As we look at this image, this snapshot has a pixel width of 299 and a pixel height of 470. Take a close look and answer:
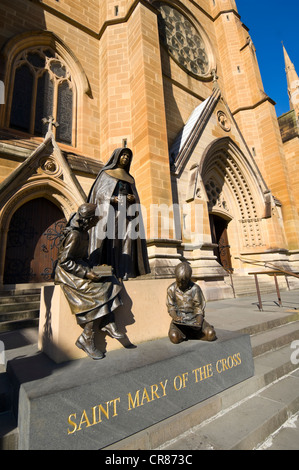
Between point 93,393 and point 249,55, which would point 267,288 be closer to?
point 93,393

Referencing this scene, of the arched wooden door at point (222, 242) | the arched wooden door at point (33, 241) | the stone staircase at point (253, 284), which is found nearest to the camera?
the arched wooden door at point (33, 241)

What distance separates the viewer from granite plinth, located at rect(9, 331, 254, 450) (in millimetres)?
1406

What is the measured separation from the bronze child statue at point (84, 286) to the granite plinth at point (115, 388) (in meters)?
0.25

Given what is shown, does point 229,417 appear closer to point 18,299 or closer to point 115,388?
point 115,388

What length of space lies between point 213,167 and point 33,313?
382 inches

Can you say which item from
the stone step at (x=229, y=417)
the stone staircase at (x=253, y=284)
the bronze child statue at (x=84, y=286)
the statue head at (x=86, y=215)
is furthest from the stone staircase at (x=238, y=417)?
the stone staircase at (x=253, y=284)

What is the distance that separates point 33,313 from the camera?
436cm

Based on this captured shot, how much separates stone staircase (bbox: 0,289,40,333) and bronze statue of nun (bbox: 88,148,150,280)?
7.56 feet

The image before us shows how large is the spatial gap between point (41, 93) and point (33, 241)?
552 centimetres

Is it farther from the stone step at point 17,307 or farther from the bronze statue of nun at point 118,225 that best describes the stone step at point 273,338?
the stone step at point 17,307

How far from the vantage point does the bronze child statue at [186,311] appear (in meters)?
2.49

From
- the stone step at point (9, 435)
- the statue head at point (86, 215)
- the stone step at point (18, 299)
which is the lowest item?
the stone step at point (9, 435)

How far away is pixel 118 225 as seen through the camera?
121 inches

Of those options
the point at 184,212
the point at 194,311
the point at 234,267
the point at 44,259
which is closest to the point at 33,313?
the point at 44,259
